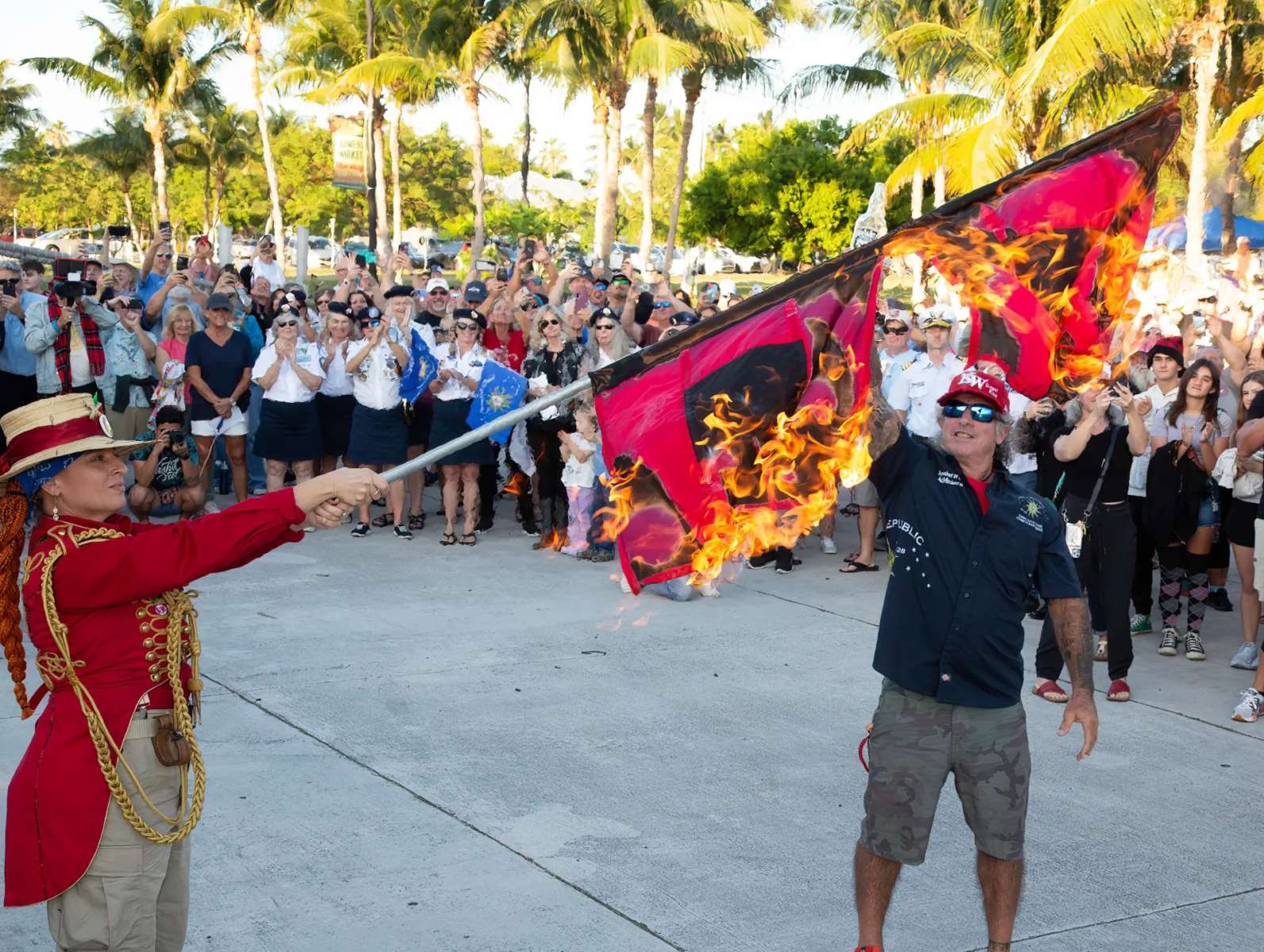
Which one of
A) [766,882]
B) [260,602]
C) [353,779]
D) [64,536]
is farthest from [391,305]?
[64,536]

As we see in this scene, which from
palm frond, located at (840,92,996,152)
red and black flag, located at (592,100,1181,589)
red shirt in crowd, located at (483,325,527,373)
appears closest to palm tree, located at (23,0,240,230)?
palm frond, located at (840,92,996,152)

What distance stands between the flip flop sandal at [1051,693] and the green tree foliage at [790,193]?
33.4m

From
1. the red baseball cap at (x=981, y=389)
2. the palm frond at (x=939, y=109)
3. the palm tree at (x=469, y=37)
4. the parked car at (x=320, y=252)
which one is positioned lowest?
the red baseball cap at (x=981, y=389)

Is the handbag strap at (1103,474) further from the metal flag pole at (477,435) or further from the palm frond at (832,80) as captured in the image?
the palm frond at (832,80)

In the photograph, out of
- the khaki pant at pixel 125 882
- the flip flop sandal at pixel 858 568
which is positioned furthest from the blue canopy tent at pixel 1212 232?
the khaki pant at pixel 125 882

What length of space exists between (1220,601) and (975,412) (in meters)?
6.21

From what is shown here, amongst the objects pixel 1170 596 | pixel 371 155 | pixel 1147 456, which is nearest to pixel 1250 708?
A: pixel 1170 596

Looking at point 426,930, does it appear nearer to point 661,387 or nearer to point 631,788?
point 631,788

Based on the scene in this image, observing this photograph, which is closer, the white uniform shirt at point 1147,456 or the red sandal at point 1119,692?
the red sandal at point 1119,692

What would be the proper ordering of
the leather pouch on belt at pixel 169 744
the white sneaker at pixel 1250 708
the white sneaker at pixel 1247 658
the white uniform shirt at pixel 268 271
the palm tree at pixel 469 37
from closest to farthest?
the leather pouch on belt at pixel 169 744 < the white sneaker at pixel 1250 708 < the white sneaker at pixel 1247 658 < the white uniform shirt at pixel 268 271 < the palm tree at pixel 469 37

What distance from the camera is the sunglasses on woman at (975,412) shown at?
14.3 feet

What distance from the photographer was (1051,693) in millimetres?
7371

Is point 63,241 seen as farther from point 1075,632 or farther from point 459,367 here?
point 1075,632

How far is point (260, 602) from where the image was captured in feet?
29.6
